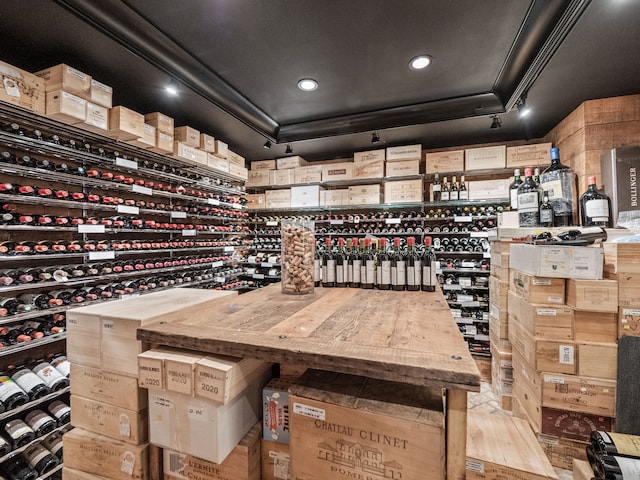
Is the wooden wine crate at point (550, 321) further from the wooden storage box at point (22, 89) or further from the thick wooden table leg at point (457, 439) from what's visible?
the wooden storage box at point (22, 89)

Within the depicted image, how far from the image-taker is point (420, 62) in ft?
8.41

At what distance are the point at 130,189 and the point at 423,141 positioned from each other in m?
3.67

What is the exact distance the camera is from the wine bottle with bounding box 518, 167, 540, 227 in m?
2.36

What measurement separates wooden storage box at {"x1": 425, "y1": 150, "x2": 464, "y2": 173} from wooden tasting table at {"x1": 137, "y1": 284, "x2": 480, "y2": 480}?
3.08m

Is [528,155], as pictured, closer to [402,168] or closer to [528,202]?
[402,168]

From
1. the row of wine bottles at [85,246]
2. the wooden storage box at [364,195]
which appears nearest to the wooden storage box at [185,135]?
the row of wine bottles at [85,246]

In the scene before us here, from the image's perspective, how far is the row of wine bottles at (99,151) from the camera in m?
2.20

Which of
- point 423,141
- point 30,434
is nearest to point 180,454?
point 30,434

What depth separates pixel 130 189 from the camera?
118 inches

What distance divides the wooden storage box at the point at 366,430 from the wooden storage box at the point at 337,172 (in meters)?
3.79

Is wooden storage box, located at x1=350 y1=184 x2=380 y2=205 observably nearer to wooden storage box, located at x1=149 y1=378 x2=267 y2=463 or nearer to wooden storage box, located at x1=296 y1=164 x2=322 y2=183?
wooden storage box, located at x1=296 y1=164 x2=322 y2=183

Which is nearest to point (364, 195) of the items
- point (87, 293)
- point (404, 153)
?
point (404, 153)

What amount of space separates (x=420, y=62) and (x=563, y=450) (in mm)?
3096

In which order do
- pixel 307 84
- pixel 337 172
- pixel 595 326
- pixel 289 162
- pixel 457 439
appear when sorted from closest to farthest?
pixel 457 439 < pixel 595 326 < pixel 307 84 < pixel 337 172 < pixel 289 162
